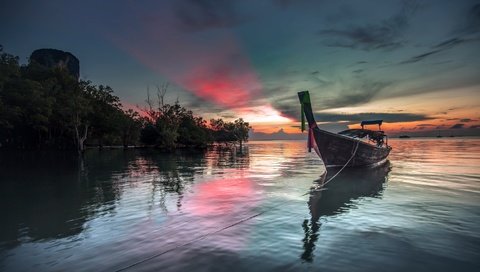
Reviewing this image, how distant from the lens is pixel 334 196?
12.9 meters

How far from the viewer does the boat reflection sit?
24.2ft

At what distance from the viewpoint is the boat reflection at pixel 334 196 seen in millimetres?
7371

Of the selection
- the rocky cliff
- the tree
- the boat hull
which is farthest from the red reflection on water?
the rocky cliff

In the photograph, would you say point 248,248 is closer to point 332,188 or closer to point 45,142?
point 332,188

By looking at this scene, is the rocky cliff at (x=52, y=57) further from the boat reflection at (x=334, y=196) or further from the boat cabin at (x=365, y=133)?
the boat reflection at (x=334, y=196)

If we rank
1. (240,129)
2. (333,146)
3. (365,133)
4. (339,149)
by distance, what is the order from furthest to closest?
(240,129) < (365,133) < (339,149) < (333,146)

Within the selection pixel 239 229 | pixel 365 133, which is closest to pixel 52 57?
pixel 365 133

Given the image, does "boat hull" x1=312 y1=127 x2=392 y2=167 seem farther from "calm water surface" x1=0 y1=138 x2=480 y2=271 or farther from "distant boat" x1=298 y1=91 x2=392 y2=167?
"calm water surface" x1=0 y1=138 x2=480 y2=271

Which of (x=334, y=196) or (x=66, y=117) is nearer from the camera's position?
(x=334, y=196)

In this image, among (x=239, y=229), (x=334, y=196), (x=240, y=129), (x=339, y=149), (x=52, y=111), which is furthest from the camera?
(x=240, y=129)

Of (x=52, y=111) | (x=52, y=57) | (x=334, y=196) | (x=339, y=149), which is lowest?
(x=334, y=196)

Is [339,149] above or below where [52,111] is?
below

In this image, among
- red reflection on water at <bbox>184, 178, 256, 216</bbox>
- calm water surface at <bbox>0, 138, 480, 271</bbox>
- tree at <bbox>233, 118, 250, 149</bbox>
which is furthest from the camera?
tree at <bbox>233, 118, 250, 149</bbox>

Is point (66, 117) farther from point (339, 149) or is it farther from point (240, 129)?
point (240, 129)
